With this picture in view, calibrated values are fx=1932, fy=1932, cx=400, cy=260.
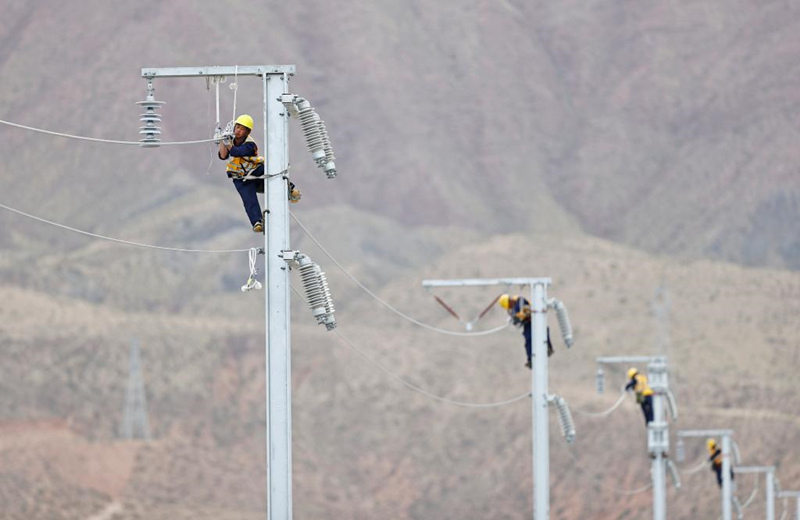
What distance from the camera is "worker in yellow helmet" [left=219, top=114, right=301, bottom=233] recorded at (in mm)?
21047

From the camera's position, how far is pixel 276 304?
2006 centimetres

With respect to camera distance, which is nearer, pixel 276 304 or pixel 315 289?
pixel 276 304

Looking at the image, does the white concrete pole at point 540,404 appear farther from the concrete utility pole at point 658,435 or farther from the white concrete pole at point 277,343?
the white concrete pole at point 277,343

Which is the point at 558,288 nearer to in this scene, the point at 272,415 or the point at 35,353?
the point at 35,353

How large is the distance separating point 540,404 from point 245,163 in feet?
40.4

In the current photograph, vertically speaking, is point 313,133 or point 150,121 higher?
point 150,121

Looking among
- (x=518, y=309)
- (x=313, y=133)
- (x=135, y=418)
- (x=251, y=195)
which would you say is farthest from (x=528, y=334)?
(x=135, y=418)

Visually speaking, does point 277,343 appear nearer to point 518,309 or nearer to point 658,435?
point 518,309

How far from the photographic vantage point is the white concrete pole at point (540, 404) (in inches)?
1264

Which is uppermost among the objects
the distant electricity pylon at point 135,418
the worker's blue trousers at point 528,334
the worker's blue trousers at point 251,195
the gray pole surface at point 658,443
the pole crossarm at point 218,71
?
the pole crossarm at point 218,71

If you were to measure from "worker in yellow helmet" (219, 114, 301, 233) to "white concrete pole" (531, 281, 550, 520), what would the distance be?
11485 millimetres

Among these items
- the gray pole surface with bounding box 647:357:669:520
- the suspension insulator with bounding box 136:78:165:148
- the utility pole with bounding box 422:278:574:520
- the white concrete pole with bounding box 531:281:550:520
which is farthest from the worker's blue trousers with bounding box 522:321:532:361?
the suspension insulator with bounding box 136:78:165:148

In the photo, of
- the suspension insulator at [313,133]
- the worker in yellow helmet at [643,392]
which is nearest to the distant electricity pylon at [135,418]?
the worker in yellow helmet at [643,392]

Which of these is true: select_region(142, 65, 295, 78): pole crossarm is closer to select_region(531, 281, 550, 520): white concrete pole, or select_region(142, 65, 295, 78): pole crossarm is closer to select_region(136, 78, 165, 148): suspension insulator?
select_region(136, 78, 165, 148): suspension insulator
